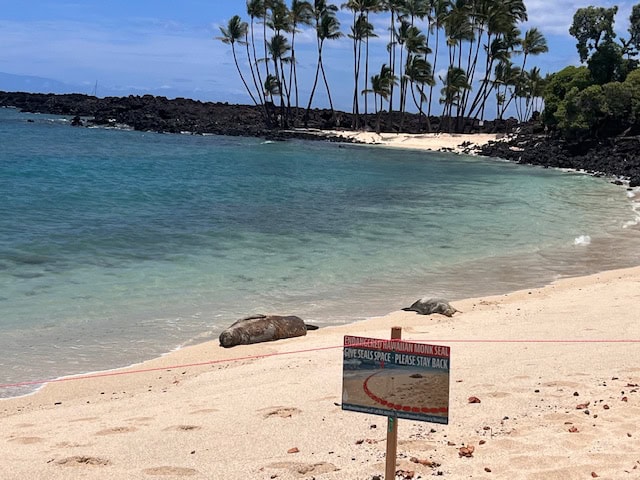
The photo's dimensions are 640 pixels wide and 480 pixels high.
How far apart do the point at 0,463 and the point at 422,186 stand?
2665 cm

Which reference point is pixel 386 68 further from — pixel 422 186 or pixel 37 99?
pixel 37 99

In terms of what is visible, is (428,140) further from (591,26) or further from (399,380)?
(399,380)

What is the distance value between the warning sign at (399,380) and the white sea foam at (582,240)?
47.9 ft

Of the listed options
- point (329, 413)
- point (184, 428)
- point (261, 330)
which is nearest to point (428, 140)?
point (261, 330)

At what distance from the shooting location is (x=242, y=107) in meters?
83.8

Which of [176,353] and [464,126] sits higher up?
[464,126]

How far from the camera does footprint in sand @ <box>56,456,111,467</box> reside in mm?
4727

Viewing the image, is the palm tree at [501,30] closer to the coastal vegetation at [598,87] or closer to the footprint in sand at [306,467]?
the coastal vegetation at [598,87]

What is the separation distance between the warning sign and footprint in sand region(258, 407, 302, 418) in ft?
6.67

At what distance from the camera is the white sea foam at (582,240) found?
55.7ft

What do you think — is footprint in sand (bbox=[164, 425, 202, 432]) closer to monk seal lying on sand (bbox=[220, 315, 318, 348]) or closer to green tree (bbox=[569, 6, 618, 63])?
monk seal lying on sand (bbox=[220, 315, 318, 348])

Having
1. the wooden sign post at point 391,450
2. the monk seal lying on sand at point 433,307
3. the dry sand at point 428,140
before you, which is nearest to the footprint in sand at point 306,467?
the wooden sign post at point 391,450

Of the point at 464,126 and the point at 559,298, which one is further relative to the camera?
the point at 464,126

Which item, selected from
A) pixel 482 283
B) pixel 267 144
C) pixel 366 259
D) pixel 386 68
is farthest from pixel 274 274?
pixel 386 68
